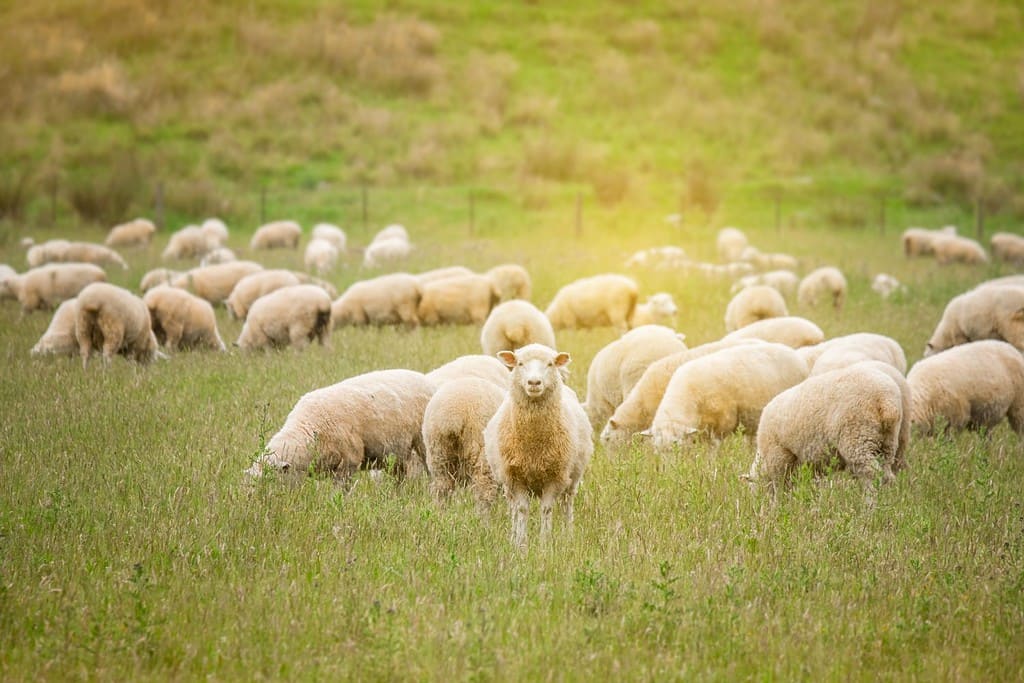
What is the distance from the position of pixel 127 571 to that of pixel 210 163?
121 feet

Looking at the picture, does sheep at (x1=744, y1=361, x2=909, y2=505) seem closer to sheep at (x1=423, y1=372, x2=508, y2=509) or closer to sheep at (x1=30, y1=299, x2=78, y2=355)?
sheep at (x1=423, y1=372, x2=508, y2=509)

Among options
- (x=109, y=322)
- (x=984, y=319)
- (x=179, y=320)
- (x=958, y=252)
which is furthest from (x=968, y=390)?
(x=958, y=252)

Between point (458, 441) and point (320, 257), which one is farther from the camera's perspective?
point (320, 257)

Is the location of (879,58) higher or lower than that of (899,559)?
higher

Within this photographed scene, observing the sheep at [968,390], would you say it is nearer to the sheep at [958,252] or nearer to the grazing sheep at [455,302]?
the grazing sheep at [455,302]

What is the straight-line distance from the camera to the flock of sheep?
725 centimetres

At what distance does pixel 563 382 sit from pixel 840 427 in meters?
2.25

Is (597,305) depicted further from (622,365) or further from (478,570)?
(478,570)

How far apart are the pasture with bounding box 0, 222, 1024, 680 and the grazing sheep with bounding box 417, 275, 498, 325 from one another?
679 centimetres

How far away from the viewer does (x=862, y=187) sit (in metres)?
42.2

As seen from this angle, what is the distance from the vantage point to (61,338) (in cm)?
1316

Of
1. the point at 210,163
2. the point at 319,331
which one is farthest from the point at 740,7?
the point at 319,331

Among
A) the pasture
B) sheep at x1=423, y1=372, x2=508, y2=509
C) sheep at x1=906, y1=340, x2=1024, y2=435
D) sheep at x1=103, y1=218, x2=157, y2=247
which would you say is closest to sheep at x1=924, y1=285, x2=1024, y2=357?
sheep at x1=906, y1=340, x2=1024, y2=435

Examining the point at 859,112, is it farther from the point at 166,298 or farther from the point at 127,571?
the point at 127,571
